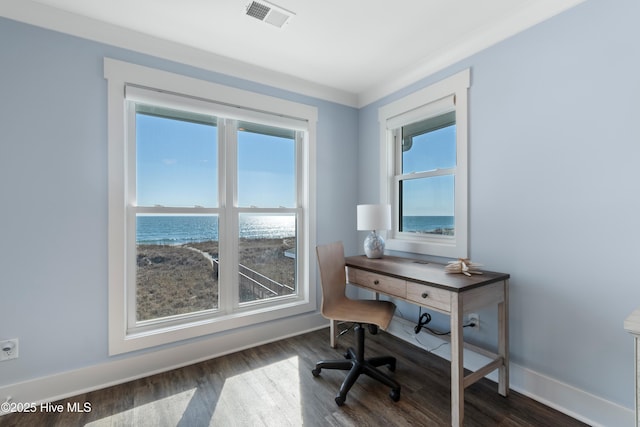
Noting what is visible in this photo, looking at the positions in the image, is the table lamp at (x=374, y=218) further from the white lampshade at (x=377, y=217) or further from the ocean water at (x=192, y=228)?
the ocean water at (x=192, y=228)

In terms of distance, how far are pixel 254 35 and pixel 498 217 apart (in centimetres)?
224

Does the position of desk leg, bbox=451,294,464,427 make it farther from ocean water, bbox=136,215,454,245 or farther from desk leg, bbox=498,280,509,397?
ocean water, bbox=136,215,454,245

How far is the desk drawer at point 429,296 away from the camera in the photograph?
1.65 m

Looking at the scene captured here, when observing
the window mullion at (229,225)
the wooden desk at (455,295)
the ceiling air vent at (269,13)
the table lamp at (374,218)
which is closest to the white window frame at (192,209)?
the window mullion at (229,225)

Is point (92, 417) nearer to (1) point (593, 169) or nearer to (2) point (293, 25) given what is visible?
(2) point (293, 25)

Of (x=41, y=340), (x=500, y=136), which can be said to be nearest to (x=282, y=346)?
(x=41, y=340)

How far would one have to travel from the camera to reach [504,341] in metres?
1.83

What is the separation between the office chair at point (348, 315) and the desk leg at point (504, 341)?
0.68 m

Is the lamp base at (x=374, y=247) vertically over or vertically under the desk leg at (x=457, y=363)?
over

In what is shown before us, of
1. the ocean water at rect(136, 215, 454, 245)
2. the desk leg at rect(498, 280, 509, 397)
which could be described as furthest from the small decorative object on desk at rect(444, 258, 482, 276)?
the ocean water at rect(136, 215, 454, 245)

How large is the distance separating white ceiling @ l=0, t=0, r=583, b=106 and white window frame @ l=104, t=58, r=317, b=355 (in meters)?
0.24

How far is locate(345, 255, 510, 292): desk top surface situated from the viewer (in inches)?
65.6

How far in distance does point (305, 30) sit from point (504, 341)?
2.55 m

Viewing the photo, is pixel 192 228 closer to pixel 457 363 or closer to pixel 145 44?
pixel 145 44
